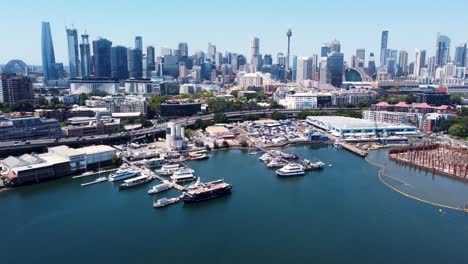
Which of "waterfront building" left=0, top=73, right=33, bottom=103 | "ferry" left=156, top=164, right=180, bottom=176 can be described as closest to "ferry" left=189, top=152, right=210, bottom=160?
"ferry" left=156, top=164, right=180, bottom=176

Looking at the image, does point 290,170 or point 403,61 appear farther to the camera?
point 403,61

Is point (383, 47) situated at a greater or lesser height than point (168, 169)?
greater

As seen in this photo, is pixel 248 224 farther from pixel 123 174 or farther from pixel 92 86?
pixel 92 86

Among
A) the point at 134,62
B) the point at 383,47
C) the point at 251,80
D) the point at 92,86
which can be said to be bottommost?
the point at 92,86

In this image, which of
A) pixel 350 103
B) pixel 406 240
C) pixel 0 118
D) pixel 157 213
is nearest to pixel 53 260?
pixel 157 213

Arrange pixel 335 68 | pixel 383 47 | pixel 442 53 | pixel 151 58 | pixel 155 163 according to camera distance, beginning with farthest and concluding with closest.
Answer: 1. pixel 383 47
2. pixel 442 53
3. pixel 151 58
4. pixel 335 68
5. pixel 155 163

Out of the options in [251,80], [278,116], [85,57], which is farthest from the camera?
[85,57]

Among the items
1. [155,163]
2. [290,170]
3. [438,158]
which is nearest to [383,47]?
[438,158]
